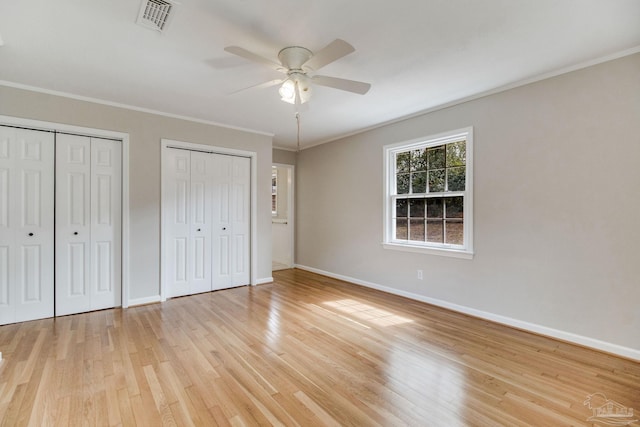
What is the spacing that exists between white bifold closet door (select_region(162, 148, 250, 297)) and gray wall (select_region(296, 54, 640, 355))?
8.78 feet

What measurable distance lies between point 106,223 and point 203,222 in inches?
46.7

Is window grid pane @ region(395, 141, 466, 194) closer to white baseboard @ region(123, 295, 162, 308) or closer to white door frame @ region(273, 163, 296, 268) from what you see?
white door frame @ region(273, 163, 296, 268)

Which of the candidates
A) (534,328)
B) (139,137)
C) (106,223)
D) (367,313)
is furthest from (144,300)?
(534,328)

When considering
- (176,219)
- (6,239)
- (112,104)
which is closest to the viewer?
(6,239)

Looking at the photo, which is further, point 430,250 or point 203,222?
point 203,222

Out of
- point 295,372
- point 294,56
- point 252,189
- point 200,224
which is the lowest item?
point 295,372

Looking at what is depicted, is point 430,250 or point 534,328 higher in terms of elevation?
point 430,250

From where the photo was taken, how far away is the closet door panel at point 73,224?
3436 millimetres

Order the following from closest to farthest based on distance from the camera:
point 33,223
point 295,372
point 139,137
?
point 295,372 → point 33,223 → point 139,137

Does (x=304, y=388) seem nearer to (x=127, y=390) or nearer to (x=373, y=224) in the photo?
(x=127, y=390)

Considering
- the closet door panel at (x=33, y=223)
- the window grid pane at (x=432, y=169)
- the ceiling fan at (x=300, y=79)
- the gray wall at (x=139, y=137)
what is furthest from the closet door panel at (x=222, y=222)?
the window grid pane at (x=432, y=169)

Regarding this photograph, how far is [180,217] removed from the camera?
427 cm

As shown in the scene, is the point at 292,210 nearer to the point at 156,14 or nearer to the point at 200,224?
the point at 200,224

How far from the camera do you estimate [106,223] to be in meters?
3.70
